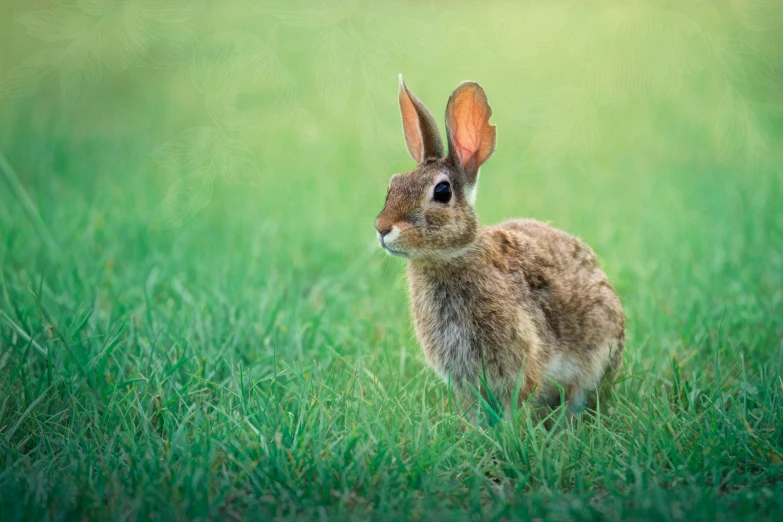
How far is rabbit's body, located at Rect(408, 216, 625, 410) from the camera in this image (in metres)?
3.69

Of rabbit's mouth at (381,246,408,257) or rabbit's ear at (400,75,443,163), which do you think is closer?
rabbit's mouth at (381,246,408,257)

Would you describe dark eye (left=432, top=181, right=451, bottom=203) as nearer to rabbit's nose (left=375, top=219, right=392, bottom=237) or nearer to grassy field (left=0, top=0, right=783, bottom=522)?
rabbit's nose (left=375, top=219, right=392, bottom=237)

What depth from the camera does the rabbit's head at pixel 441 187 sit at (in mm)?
3504

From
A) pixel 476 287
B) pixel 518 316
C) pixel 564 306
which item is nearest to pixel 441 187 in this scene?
pixel 476 287

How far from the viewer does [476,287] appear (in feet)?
12.2

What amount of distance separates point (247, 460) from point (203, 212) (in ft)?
12.8

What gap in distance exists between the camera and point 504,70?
8703mm

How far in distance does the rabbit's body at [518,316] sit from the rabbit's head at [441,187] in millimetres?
172

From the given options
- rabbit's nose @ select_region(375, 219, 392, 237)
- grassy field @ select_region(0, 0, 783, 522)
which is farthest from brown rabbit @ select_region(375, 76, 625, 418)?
grassy field @ select_region(0, 0, 783, 522)

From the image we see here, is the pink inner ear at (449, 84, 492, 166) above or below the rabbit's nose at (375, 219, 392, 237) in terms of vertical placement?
above

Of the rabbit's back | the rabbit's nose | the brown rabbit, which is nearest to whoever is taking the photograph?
the rabbit's nose

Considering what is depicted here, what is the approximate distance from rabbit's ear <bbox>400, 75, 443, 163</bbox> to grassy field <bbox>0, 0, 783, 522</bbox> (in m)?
0.22

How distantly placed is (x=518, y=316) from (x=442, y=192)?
62 centimetres

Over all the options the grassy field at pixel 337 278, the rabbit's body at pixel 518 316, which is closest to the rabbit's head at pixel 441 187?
the rabbit's body at pixel 518 316
